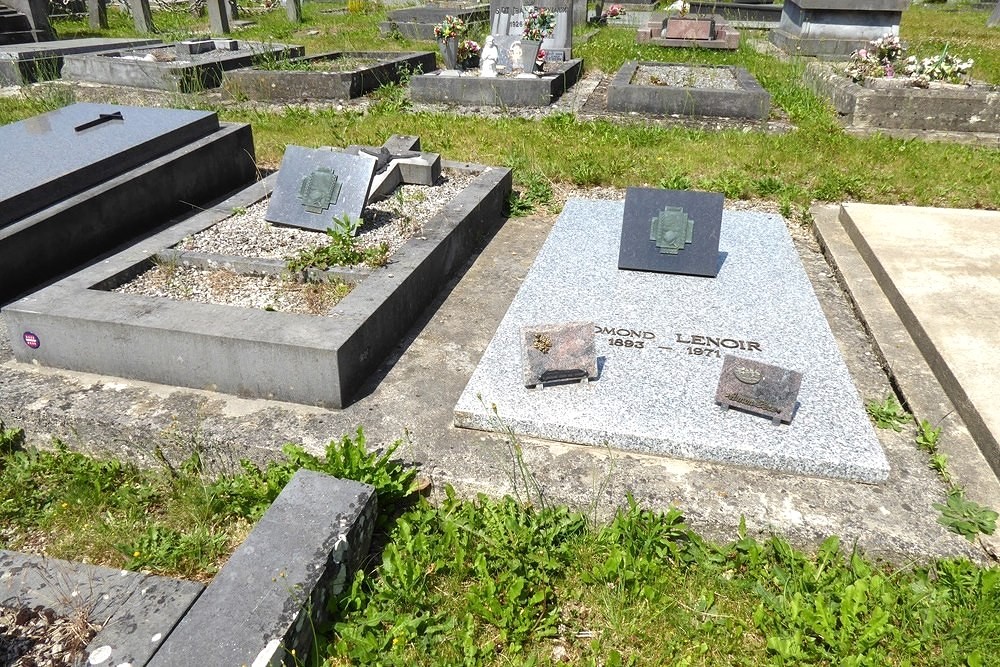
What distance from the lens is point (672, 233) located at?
14.6ft

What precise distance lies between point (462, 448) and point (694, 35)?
13628 millimetres

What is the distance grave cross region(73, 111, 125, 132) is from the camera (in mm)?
5211

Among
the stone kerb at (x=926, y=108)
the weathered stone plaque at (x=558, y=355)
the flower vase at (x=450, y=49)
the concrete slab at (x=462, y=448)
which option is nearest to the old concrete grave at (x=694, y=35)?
the flower vase at (x=450, y=49)

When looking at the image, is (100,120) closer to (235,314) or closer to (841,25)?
(235,314)

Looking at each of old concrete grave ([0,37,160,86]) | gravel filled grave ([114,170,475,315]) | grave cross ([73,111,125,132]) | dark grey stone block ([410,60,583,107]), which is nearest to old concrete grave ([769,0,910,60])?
dark grey stone block ([410,60,583,107])

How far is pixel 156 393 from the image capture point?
10.9 ft

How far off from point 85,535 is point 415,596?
142cm

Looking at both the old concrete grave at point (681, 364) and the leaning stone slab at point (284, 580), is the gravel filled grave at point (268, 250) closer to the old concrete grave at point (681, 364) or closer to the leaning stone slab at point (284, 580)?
the old concrete grave at point (681, 364)

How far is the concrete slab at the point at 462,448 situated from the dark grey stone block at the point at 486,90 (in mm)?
6321

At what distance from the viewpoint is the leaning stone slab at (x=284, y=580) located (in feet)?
6.52

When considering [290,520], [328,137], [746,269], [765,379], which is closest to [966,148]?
[746,269]

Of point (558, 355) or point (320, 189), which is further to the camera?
point (320, 189)

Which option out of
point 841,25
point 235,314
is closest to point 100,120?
point 235,314

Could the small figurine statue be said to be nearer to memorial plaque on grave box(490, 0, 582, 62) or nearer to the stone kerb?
memorial plaque on grave box(490, 0, 582, 62)
